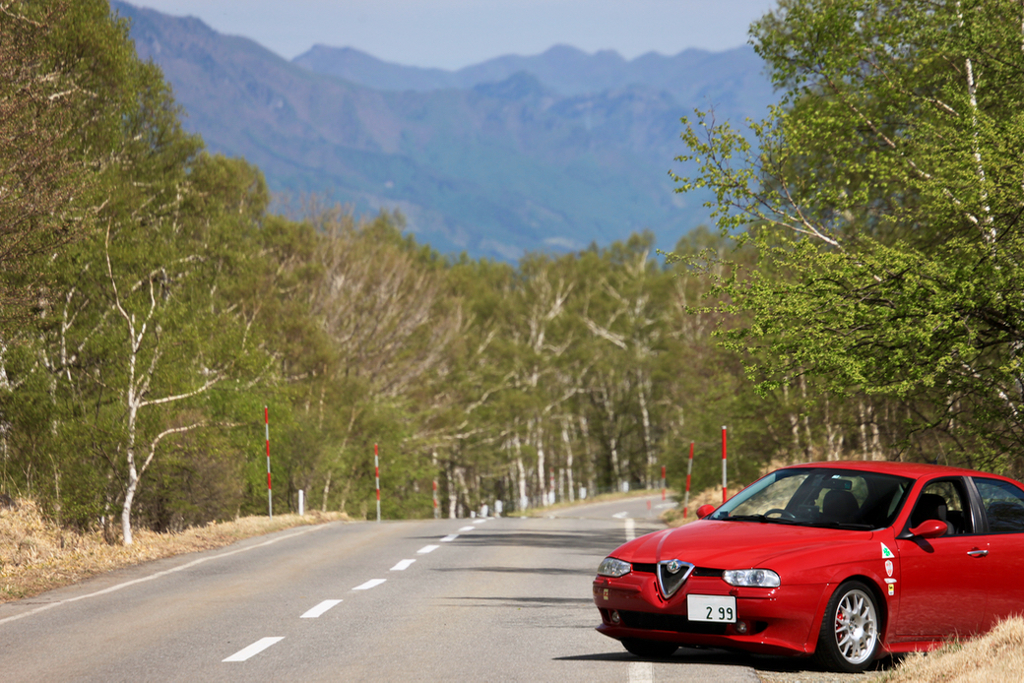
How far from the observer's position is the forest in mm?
14688

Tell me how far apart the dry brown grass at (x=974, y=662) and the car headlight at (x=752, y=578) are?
0.85 m

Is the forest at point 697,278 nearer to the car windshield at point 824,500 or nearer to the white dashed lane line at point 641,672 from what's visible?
the car windshield at point 824,500

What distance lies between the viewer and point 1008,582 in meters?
8.56

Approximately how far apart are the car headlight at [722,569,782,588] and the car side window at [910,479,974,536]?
1.51 m

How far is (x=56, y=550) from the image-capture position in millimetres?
16141

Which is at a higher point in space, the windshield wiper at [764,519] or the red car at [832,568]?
the windshield wiper at [764,519]

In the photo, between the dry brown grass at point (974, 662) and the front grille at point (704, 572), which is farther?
the front grille at point (704, 572)

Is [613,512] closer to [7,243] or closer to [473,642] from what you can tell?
[7,243]

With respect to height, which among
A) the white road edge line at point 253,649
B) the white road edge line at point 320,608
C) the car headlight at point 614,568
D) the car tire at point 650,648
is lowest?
the car tire at point 650,648

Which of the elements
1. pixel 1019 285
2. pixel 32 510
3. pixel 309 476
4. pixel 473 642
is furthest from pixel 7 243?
pixel 309 476

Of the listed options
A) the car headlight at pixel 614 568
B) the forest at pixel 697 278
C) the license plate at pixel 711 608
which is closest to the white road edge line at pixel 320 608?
the car headlight at pixel 614 568

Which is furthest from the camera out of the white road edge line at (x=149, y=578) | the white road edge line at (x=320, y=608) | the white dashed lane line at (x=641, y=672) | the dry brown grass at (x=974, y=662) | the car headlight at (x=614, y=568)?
the white road edge line at (x=149, y=578)

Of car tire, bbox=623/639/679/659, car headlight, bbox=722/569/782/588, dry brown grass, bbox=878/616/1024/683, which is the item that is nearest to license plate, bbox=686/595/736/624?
car headlight, bbox=722/569/782/588

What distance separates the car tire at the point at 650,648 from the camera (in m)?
8.17
